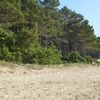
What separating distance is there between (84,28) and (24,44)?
41.0m

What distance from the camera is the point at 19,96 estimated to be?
653 inches

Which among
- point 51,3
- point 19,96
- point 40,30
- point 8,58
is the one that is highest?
point 51,3

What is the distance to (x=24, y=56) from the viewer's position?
43.2 metres

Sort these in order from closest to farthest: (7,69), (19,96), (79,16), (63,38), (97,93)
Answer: (19,96) → (97,93) → (7,69) → (63,38) → (79,16)

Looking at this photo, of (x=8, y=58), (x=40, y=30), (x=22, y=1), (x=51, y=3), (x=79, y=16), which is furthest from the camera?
(x=79, y=16)

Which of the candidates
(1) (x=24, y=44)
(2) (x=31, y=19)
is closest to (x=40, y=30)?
(2) (x=31, y=19)

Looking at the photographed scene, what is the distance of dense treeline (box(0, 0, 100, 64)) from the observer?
42.9m

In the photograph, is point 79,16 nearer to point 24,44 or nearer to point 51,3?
point 51,3

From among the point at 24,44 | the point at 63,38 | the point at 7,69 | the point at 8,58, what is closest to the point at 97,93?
the point at 7,69

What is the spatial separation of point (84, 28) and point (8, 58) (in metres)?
44.4

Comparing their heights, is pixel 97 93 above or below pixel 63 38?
below

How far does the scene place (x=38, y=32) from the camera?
195ft

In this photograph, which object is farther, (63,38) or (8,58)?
(63,38)

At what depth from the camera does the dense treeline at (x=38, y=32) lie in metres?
42.9
